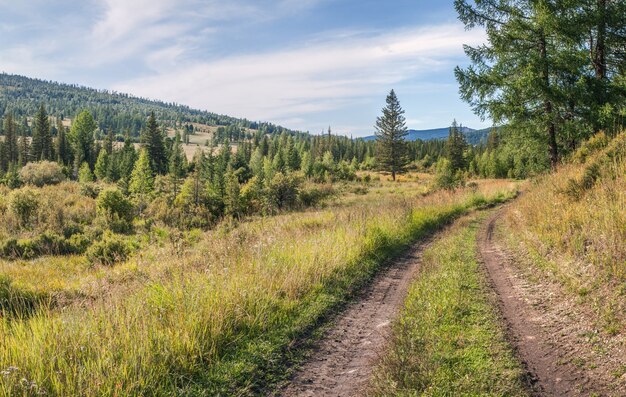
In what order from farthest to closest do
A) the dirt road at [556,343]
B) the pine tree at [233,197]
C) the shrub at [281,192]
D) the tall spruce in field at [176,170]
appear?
the tall spruce in field at [176,170]
the shrub at [281,192]
the pine tree at [233,197]
the dirt road at [556,343]

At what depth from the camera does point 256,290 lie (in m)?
5.80

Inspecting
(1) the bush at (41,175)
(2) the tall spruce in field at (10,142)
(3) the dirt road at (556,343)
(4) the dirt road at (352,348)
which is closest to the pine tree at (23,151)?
(2) the tall spruce in field at (10,142)

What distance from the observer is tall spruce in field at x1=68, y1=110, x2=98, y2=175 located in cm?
8462

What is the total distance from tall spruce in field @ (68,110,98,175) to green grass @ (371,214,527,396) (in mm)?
91320

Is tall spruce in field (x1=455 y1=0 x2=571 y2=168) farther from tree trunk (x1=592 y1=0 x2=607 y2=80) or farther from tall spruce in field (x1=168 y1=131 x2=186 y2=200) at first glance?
tall spruce in field (x1=168 y1=131 x2=186 y2=200)

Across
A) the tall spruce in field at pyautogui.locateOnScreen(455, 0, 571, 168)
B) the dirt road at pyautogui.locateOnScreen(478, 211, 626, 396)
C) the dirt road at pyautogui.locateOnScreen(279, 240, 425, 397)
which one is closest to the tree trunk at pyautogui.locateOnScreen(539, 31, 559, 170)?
the tall spruce in field at pyautogui.locateOnScreen(455, 0, 571, 168)

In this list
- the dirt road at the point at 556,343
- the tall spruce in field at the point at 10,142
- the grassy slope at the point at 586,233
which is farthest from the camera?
the tall spruce in field at the point at 10,142

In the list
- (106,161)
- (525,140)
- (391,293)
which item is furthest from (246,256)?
(106,161)

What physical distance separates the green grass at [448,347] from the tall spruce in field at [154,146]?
69.6 meters

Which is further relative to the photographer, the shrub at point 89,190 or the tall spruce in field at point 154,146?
the tall spruce in field at point 154,146

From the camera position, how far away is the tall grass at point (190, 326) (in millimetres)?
3594

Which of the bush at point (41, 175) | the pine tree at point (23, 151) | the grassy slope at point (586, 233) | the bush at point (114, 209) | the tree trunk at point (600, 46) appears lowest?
the bush at point (114, 209)

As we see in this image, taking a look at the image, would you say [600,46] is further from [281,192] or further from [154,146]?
[154,146]

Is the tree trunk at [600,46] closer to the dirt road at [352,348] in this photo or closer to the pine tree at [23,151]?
the dirt road at [352,348]
